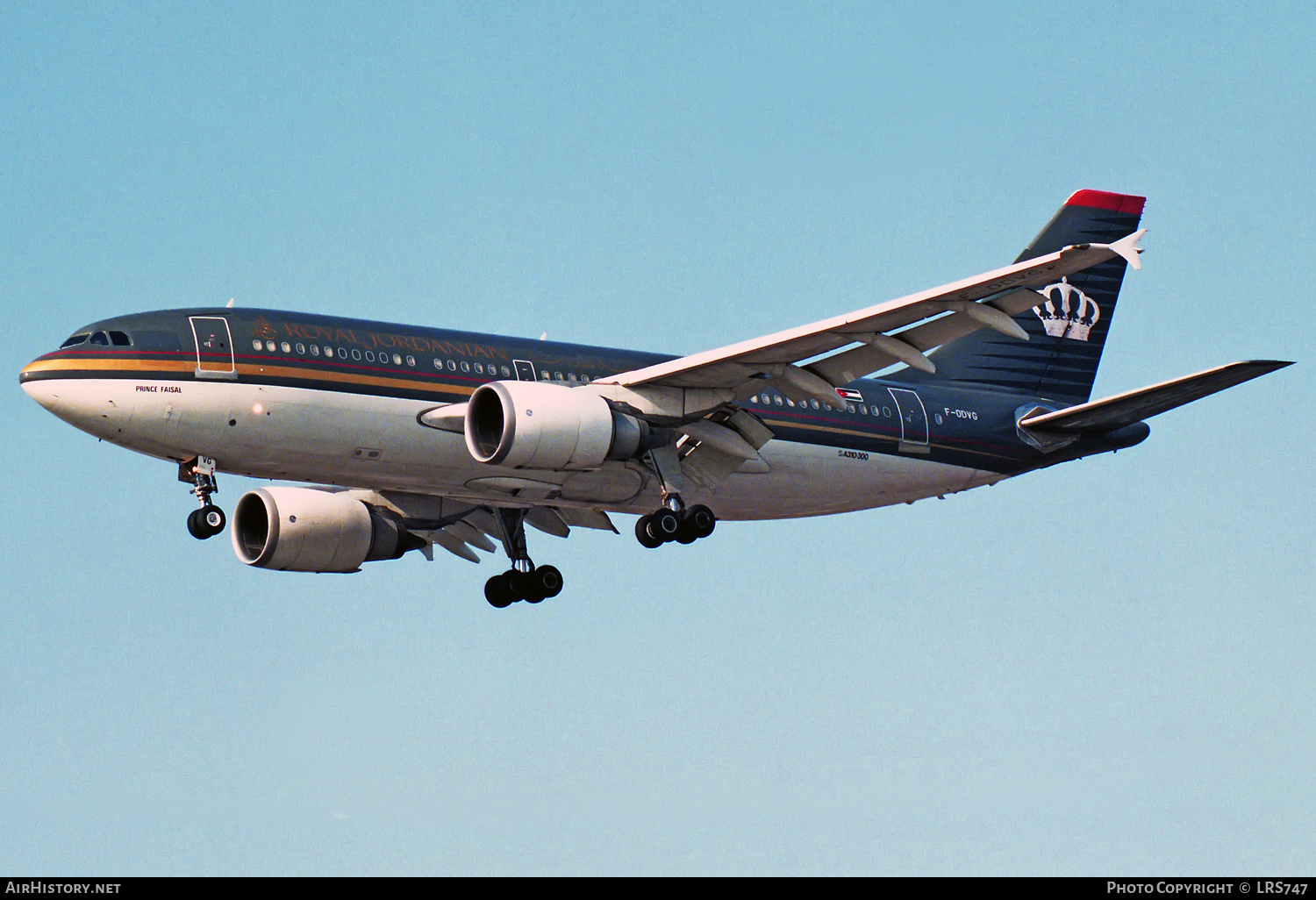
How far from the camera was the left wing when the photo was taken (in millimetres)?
28766

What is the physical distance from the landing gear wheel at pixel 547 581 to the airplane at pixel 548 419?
29 millimetres

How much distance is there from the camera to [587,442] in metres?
32.0

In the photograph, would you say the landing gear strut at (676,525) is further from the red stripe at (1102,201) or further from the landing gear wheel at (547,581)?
the red stripe at (1102,201)

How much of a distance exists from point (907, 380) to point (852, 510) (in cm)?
379

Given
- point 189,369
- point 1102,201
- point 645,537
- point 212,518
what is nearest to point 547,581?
point 645,537

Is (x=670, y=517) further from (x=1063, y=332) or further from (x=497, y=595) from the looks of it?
(x=1063, y=332)

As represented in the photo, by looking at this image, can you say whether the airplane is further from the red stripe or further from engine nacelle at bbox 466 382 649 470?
the red stripe

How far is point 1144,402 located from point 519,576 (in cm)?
1440

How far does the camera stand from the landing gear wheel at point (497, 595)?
127 feet

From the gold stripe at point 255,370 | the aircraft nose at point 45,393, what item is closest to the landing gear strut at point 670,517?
the gold stripe at point 255,370

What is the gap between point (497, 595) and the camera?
38.8 metres

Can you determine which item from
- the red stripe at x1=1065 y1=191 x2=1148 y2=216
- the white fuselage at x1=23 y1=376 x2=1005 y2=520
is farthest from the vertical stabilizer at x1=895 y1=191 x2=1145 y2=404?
the white fuselage at x1=23 y1=376 x2=1005 y2=520

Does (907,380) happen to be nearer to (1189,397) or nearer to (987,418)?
(987,418)

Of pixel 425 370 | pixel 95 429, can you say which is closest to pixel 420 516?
pixel 425 370
